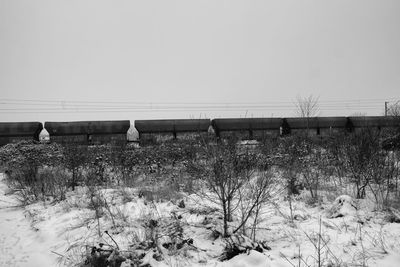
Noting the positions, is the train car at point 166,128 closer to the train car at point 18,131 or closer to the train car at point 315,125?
the train car at point 315,125

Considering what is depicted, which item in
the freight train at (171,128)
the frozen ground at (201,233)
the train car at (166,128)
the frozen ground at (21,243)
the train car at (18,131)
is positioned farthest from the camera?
the train car at (166,128)

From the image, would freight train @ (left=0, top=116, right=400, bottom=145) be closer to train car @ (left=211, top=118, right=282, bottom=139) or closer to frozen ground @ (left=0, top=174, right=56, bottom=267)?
train car @ (left=211, top=118, right=282, bottom=139)

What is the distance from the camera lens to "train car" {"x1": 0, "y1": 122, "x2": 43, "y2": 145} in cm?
1510

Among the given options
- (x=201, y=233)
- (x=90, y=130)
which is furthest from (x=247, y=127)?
(x=201, y=233)

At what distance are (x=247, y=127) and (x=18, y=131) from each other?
1295 cm

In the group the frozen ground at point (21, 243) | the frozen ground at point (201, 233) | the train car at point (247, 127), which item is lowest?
the frozen ground at point (21, 243)

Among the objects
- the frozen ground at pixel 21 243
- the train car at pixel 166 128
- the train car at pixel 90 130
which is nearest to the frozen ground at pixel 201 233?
the frozen ground at pixel 21 243

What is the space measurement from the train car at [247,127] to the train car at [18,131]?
1012 centimetres

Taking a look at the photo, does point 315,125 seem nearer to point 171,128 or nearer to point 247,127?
point 247,127

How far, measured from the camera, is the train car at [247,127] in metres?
16.7

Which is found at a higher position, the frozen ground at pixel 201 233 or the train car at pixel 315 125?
the train car at pixel 315 125

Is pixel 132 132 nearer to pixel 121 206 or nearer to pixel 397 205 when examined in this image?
pixel 121 206

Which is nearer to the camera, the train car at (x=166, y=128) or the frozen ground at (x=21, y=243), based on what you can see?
the frozen ground at (x=21, y=243)

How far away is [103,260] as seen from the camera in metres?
3.28
